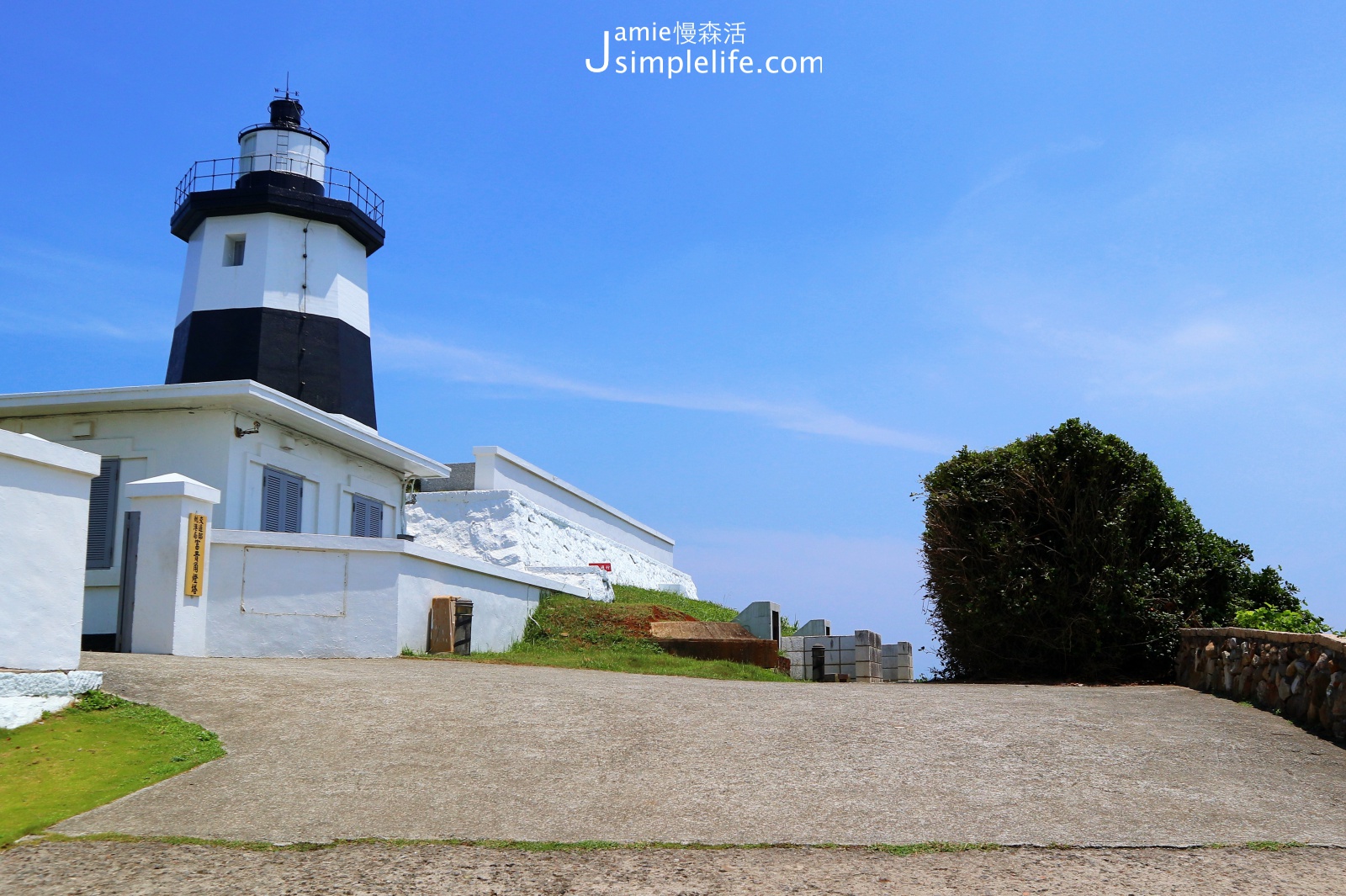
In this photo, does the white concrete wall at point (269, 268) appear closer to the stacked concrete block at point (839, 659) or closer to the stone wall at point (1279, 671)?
the stacked concrete block at point (839, 659)

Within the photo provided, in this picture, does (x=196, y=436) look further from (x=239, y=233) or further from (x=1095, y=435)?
(x=1095, y=435)

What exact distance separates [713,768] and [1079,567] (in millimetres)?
7986

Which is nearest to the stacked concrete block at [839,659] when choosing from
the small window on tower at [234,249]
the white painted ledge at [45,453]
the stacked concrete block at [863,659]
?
the stacked concrete block at [863,659]

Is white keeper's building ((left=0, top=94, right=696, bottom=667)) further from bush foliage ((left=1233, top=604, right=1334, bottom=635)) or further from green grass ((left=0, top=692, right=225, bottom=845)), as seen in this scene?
bush foliage ((left=1233, top=604, right=1334, bottom=635))

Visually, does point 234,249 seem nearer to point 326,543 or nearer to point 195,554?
point 326,543

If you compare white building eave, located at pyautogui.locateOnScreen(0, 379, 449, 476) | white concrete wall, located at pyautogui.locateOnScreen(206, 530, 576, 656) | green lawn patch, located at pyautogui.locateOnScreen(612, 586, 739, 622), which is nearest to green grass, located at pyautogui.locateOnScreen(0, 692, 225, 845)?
white concrete wall, located at pyautogui.locateOnScreen(206, 530, 576, 656)

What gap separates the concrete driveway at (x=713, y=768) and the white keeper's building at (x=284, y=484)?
2.61 meters

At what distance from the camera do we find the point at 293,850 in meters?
5.29

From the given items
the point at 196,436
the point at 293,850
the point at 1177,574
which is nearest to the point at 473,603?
the point at 196,436

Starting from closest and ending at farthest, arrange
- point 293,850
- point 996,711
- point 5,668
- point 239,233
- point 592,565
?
point 293,850, point 5,668, point 996,711, point 239,233, point 592,565

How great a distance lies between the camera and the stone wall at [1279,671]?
8.34 meters

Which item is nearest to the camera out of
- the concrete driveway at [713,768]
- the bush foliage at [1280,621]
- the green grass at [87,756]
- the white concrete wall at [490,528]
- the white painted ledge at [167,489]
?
the concrete driveway at [713,768]

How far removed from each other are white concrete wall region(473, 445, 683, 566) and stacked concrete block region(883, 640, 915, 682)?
10420 millimetres

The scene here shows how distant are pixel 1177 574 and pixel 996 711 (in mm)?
5636
